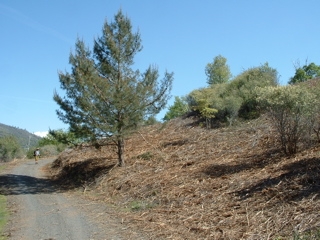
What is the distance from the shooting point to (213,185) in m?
11.8

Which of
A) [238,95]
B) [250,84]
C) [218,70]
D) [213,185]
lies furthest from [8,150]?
[213,185]

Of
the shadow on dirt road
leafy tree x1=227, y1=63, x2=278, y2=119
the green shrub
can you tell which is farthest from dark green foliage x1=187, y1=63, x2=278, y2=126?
the shadow on dirt road

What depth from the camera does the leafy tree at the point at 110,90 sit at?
56.3ft

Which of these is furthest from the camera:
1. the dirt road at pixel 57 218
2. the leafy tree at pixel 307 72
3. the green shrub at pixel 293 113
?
the leafy tree at pixel 307 72

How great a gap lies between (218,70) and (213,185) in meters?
38.2

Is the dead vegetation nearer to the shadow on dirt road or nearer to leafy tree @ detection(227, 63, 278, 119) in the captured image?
the shadow on dirt road

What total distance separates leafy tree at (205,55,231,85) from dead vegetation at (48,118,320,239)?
27051 mm

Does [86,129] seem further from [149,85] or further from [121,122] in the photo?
[149,85]

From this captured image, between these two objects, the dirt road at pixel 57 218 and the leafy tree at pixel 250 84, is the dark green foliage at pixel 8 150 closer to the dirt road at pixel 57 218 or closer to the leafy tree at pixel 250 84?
the leafy tree at pixel 250 84

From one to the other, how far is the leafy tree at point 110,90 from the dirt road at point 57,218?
346 cm

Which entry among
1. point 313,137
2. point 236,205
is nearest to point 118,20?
point 313,137

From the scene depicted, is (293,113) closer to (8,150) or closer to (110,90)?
(110,90)

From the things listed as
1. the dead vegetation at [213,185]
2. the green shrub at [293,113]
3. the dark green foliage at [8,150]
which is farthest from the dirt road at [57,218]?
the dark green foliage at [8,150]

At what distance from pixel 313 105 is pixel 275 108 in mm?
1216
